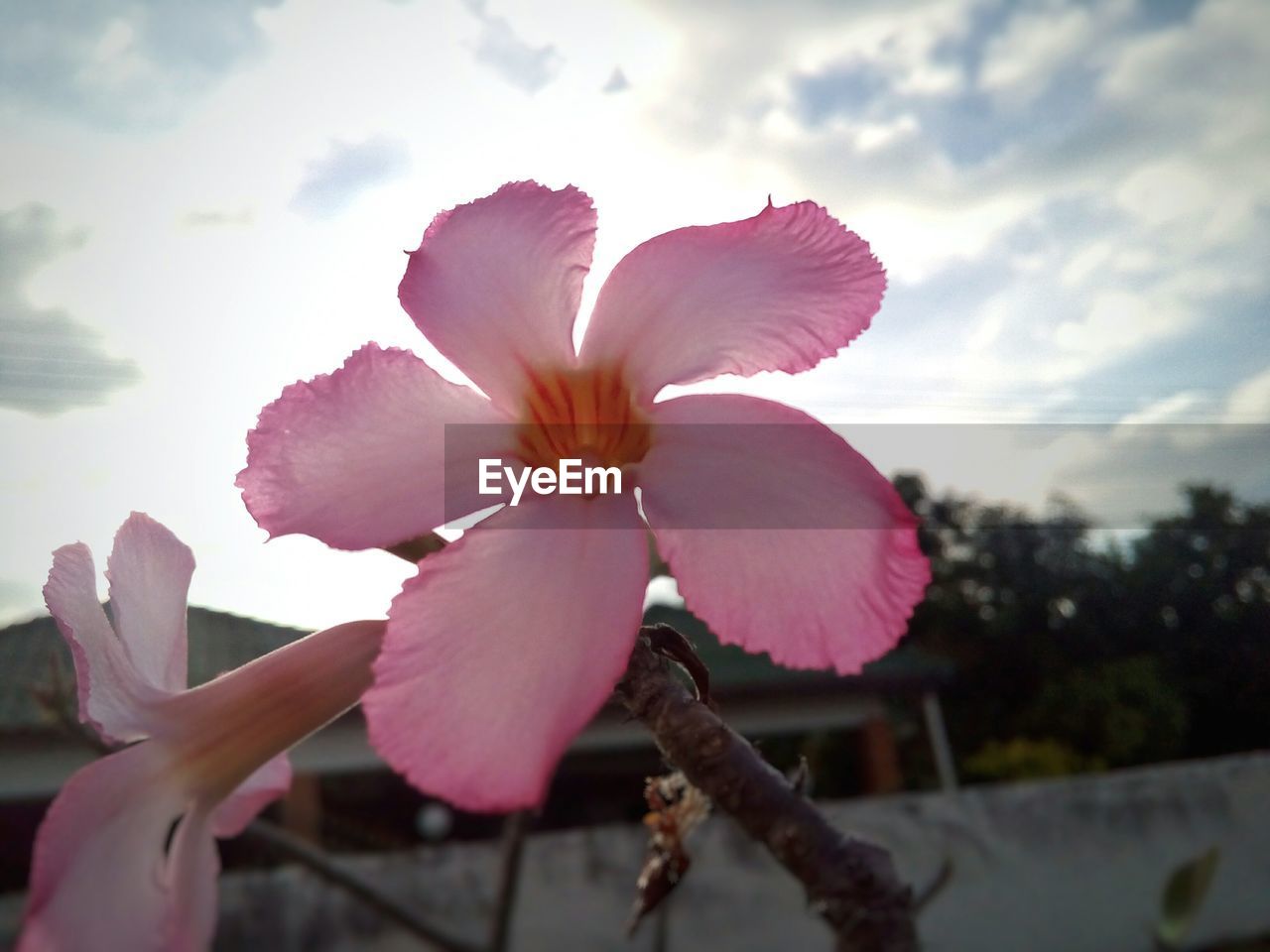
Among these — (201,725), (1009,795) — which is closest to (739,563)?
(201,725)

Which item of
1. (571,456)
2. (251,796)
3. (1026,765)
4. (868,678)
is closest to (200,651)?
(251,796)

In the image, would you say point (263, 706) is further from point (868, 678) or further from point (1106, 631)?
point (1106, 631)

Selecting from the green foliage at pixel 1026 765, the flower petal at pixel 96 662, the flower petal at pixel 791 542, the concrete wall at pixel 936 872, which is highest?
the flower petal at pixel 791 542

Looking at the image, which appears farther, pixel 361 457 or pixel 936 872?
pixel 936 872

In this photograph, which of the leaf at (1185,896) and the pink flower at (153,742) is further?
the leaf at (1185,896)

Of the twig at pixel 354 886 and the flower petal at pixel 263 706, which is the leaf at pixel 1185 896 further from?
the flower petal at pixel 263 706

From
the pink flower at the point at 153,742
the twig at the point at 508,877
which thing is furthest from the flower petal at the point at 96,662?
the twig at the point at 508,877
